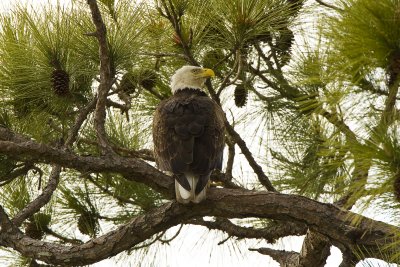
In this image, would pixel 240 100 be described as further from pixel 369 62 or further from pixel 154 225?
pixel 369 62

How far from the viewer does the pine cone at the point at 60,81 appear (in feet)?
11.9

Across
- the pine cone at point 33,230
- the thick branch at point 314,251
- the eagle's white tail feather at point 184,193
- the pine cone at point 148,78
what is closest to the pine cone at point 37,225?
the pine cone at point 33,230

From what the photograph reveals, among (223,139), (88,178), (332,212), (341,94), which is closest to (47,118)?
(88,178)

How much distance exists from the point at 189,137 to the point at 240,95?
0.61 metres

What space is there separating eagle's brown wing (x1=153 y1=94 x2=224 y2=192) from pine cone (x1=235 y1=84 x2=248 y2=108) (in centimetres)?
25

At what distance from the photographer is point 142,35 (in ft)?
12.3

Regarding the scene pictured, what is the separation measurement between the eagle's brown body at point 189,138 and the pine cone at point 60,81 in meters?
0.51

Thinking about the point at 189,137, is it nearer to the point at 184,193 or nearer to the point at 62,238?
the point at 184,193

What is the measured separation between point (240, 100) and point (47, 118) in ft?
3.39

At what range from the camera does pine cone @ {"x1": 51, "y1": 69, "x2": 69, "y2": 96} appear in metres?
3.62

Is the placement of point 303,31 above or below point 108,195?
above

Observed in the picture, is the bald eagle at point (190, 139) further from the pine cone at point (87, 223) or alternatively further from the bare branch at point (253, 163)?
the pine cone at point (87, 223)

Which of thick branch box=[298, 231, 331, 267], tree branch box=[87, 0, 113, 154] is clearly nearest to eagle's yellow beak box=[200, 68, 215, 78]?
tree branch box=[87, 0, 113, 154]

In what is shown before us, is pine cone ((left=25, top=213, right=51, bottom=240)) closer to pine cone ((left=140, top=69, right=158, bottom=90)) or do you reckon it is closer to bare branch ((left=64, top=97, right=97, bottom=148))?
→ bare branch ((left=64, top=97, right=97, bottom=148))
